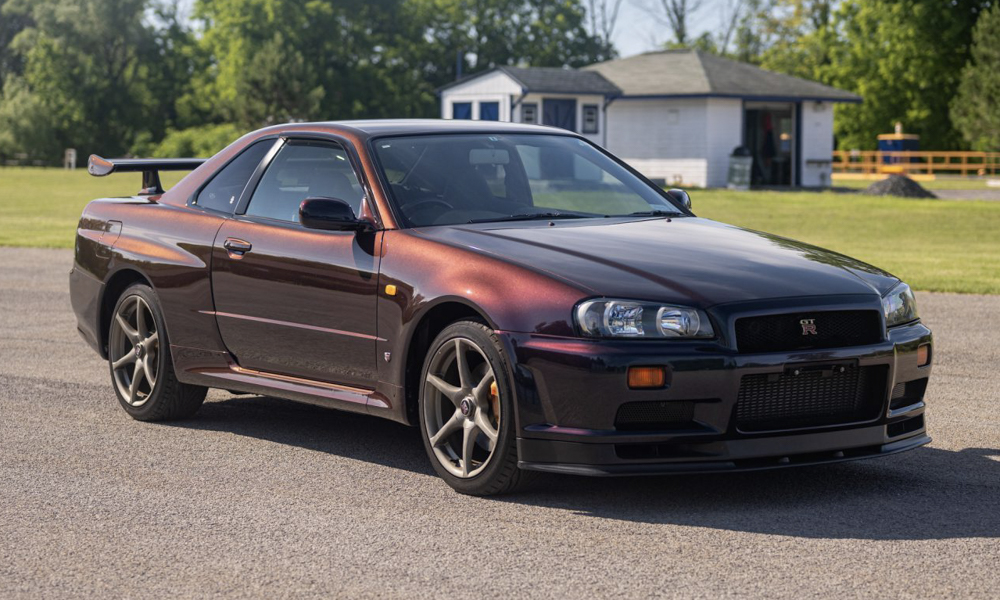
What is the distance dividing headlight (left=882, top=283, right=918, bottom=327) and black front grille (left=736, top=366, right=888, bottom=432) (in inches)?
10.6

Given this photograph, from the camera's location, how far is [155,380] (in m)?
7.84

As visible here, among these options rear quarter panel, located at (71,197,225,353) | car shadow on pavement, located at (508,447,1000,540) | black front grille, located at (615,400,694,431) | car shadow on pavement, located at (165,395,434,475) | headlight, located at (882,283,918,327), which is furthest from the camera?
rear quarter panel, located at (71,197,225,353)

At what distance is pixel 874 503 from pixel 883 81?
7160 centimetres

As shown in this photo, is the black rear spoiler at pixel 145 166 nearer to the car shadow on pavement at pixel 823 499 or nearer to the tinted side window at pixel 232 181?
the tinted side window at pixel 232 181

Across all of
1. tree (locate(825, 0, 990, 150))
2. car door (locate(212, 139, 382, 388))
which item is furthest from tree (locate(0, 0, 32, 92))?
car door (locate(212, 139, 382, 388))

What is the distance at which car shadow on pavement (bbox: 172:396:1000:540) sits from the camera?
545 centimetres

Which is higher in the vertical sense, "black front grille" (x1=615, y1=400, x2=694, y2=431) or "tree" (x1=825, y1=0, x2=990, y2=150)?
"tree" (x1=825, y1=0, x2=990, y2=150)

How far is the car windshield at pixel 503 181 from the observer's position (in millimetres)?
6762

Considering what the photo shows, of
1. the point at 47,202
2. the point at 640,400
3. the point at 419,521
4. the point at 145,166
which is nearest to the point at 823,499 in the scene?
the point at 640,400

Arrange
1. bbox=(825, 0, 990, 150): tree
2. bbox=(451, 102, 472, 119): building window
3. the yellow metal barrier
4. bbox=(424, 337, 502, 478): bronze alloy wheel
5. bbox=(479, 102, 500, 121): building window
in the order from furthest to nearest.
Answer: bbox=(825, 0, 990, 150): tree
the yellow metal barrier
bbox=(451, 102, 472, 119): building window
bbox=(479, 102, 500, 121): building window
bbox=(424, 337, 502, 478): bronze alloy wheel

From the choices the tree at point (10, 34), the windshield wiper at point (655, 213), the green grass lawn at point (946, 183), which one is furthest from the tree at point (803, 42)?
the windshield wiper at point (655, 213)

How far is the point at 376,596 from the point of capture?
4.55 m

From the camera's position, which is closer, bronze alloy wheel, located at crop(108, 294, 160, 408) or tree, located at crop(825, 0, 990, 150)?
bronze alloy wheel, located at crop(108, 294, 160, 408)

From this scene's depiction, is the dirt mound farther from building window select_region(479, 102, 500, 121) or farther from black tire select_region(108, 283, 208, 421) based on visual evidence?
black tire select_region(108, 283, 208, 421)
